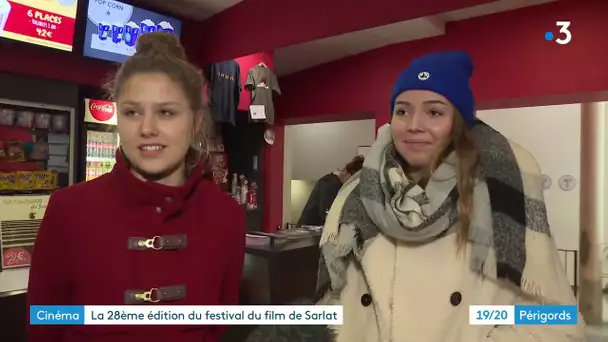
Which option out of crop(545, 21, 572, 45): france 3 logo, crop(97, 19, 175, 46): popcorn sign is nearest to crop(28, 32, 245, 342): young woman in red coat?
crop(545, 21, 572, 45): france 3 logo

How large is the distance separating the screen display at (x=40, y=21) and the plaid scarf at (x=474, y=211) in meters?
1.43

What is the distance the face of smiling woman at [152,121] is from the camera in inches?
22.2

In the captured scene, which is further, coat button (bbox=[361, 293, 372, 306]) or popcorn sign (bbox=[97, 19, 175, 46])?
popcorn sign (bbox=[97, 19, 175, 46])

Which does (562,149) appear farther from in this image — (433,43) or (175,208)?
(175,208)

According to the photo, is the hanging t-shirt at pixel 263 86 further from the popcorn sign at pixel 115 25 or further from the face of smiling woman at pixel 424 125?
the face of smiling woman at pixel 424 125

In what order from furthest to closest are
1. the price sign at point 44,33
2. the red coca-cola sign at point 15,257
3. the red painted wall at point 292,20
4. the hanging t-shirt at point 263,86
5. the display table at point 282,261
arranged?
the price sign at point 44,33
the hanging t-shirt at point 263,86
the red painted wall at point 292,20
the red coca-cola sign at point 15,257
the display table at point 282,261

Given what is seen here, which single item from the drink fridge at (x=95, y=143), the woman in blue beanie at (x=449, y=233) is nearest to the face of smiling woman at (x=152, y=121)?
the woman in blue beanie at (x=449, y=233)

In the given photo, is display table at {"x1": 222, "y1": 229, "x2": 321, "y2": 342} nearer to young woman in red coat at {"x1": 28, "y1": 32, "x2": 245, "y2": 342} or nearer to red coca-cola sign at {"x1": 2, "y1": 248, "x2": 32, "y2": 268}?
young woman in red coat at {"x1": 28, "y1": 32, "x2": 245, "y2": 342}

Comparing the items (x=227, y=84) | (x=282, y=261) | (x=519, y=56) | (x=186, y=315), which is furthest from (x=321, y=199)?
(x=227, y=84)

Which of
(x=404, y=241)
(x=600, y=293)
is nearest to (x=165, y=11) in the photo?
(x=404, y=241)

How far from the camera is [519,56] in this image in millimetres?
1034

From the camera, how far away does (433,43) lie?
104cm

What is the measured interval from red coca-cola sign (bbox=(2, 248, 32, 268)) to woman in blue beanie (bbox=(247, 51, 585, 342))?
0.89 meters

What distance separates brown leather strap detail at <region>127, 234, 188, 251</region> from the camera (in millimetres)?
579
